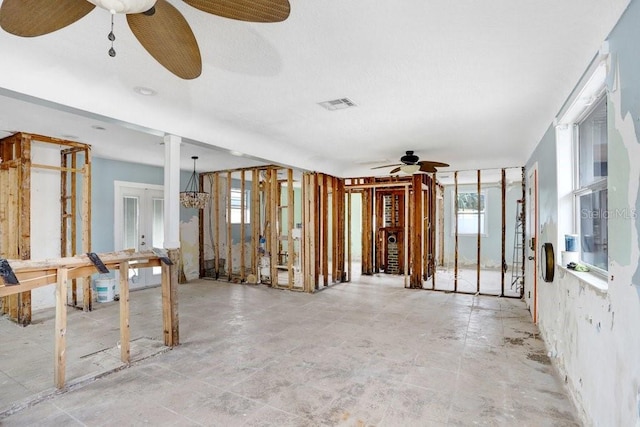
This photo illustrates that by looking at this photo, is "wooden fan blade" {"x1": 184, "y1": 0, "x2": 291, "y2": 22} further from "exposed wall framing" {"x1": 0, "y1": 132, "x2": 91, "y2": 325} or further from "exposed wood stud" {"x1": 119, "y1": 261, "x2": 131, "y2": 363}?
"exposed wall framing" {"x1": 0, "y1": 132, "x2": 91, "y2": 325}

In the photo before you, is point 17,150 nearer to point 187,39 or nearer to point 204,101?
point 204,101

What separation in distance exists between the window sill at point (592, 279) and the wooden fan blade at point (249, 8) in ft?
7.48

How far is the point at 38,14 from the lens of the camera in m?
1.50

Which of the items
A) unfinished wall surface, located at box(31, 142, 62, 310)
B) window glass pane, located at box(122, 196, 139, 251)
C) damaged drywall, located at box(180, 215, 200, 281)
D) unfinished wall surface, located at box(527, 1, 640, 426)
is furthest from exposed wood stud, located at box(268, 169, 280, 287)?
unfinished wall surface, located at box(527, 1, 640, 426)

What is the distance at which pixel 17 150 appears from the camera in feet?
14.8

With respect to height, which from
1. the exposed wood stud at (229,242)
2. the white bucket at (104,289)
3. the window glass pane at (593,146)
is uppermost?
the window glass pane at (593,146)

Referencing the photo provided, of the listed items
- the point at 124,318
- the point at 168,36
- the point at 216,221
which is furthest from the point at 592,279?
the point at 216,221

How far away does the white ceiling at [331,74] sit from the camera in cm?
198

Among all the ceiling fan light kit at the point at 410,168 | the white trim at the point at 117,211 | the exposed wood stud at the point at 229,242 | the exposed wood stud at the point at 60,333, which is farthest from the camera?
the exposed wood stud at the point at 229,242

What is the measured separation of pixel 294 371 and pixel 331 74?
2.61 m

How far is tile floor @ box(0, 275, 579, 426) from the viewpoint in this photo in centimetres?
243

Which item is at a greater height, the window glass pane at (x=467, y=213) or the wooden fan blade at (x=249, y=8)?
the wooden fan blade at (x=249, y=8)

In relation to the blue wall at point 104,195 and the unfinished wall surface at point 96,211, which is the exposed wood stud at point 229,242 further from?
the blue wall at point 104,195

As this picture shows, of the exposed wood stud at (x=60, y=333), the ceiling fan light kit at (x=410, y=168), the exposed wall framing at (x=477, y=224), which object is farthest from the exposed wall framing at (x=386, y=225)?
the exposed wood stud at (x=60, y=333)
